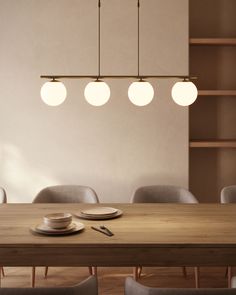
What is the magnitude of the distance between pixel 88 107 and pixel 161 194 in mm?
1039

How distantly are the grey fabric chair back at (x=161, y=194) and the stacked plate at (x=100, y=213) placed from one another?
26.0 inches

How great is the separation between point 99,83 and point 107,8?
1.62 metres

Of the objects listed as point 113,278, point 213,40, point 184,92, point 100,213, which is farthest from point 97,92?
point 213,40

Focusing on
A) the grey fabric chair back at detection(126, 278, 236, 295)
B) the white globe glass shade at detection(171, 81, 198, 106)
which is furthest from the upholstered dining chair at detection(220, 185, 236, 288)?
the grey fabric chair back at detection(126, 278, 236, 295)

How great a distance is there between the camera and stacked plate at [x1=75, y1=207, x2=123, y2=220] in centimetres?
279

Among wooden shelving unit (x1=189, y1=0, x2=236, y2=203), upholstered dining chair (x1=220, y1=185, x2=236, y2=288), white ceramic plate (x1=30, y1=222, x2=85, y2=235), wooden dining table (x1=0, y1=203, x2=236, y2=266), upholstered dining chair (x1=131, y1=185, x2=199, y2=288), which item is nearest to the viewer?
wooden dining table (x1=0, y1=203, x2=236, y2=266)

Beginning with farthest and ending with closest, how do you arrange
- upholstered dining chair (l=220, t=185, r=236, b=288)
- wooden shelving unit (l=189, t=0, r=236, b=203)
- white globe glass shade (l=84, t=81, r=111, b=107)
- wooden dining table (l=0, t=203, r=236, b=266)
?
1. wooden shelving unit (l=189, t=0, r=236, b=203)
2. upholstered dining chair (l=220, t=185, r=236, b=288)
3. white globe glass shade (l=84, t=81, r=111, b=107)
4. wooden dining table (l=0, t=203, r=236, b=266)

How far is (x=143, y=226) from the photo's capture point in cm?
261

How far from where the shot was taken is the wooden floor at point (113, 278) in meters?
3.50

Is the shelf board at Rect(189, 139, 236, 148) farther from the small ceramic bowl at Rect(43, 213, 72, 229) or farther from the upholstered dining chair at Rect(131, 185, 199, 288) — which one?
the small ceramic bowl at Rect(43, 213, 72, 229)

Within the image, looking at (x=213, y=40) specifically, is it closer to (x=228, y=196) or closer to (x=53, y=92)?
(x=228, y=196)

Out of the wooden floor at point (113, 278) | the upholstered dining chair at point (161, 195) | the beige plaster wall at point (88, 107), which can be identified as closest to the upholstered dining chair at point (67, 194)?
the wooden floor at point (113, 278)

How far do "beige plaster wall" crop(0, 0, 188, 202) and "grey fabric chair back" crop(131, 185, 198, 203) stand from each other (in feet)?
1.52

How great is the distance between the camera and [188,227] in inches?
102
